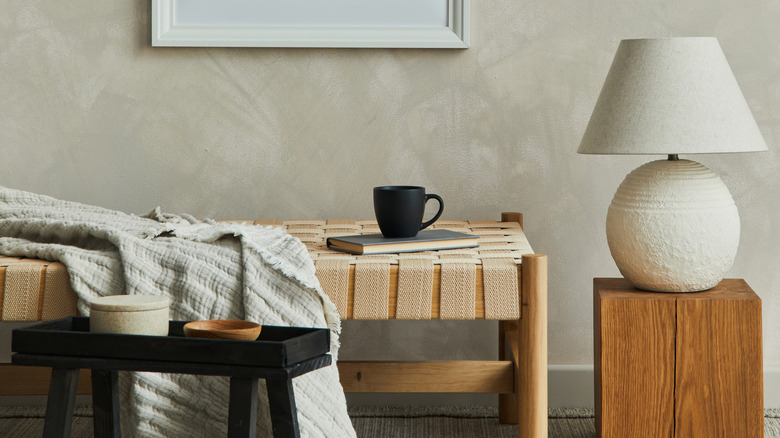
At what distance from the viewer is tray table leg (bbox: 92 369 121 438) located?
1038 mm

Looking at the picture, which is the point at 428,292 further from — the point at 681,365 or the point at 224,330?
the point at 681,365

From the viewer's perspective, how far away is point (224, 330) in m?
0.97

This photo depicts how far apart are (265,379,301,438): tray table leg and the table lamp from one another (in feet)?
2.31

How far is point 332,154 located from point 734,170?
914 mm

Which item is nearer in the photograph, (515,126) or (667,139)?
(667,139)

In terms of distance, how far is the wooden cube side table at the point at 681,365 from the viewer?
134 centimetres

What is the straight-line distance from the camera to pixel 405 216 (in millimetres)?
1375

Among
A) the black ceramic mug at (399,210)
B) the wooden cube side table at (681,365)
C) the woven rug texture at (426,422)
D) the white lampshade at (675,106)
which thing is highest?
the white lampshade at (675,106)

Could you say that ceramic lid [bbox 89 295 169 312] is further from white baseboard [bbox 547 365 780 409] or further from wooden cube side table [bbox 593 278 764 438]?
white baseboard [bbox 547 365 780 409]

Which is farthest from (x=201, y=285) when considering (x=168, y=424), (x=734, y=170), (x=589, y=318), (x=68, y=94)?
(x=734, y=170)

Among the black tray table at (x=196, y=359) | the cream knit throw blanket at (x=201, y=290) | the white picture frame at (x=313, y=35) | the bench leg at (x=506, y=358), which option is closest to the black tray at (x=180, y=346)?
the black tray table at (x=196, y=359)

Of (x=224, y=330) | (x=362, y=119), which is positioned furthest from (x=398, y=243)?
(x=362, y=119)

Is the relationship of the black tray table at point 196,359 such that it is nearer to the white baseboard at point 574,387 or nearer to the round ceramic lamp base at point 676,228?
the round ceramic lamp base at point 676,228

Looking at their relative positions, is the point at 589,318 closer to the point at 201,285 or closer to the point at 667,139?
the point at 667,139
